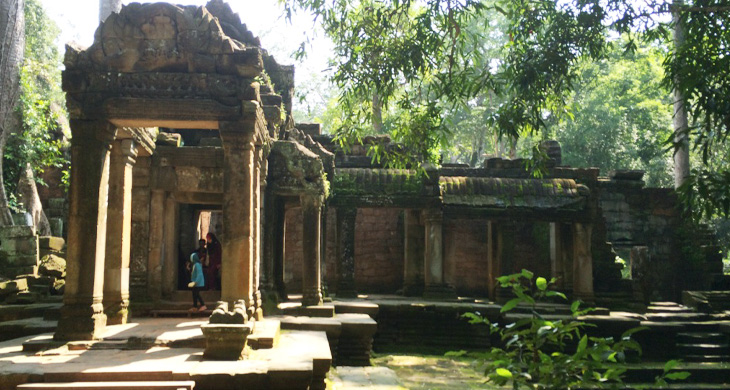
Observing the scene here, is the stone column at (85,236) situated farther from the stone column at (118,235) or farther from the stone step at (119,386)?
the stone step at (119,386)

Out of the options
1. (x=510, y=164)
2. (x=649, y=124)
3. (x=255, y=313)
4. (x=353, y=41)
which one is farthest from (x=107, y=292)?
(x=649, y=124)

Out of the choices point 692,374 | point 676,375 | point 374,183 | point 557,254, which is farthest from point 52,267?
point 676,375

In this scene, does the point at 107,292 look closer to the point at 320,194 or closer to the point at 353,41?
the point at 320,194

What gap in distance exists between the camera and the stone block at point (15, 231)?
42.1ft

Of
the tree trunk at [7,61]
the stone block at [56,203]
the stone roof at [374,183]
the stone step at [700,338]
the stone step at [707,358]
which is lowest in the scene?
the stone step at [707,358]

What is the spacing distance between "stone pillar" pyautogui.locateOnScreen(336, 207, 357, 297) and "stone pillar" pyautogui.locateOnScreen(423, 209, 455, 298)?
1676 mm

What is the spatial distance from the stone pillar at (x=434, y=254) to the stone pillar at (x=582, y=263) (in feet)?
9.10

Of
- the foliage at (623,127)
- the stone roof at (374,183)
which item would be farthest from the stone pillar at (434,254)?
the foliage at (623,127)

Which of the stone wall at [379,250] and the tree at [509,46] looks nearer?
the tree at [509,46]

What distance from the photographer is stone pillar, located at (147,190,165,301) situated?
404 inches

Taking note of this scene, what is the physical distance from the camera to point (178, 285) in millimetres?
11422

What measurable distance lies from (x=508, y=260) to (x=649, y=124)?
37.9 feet

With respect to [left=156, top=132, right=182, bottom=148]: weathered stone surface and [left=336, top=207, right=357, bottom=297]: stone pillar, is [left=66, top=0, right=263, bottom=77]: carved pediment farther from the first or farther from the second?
[left=336, top=207, right=357, bottom=297]: stone pillar

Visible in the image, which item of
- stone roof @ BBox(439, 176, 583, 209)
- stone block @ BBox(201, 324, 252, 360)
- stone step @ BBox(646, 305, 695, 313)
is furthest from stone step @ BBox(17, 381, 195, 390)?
stone step @ BBox(646, 305, 695, 313)
